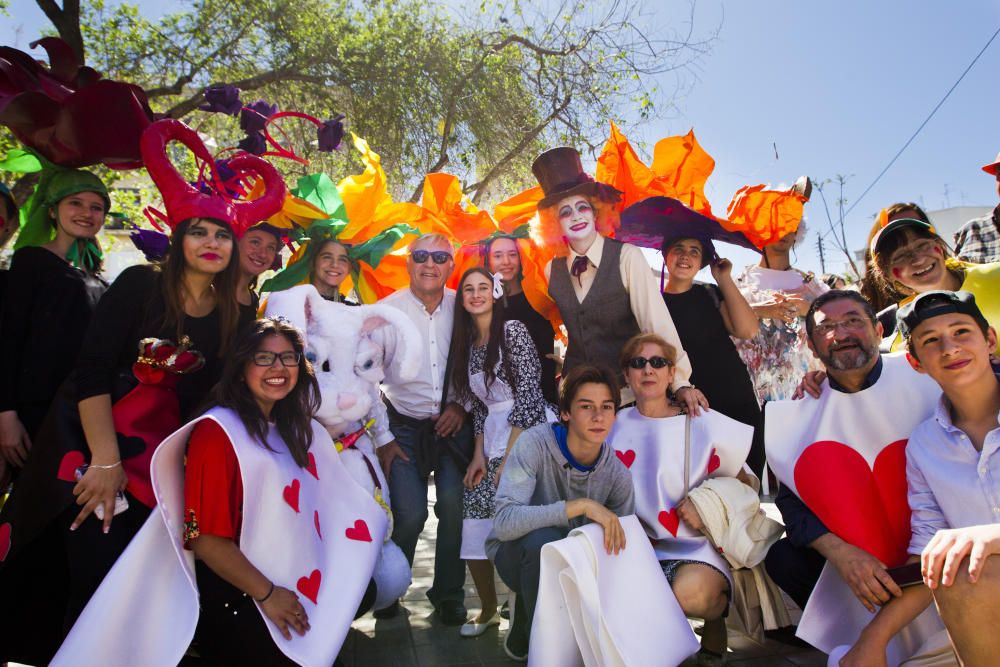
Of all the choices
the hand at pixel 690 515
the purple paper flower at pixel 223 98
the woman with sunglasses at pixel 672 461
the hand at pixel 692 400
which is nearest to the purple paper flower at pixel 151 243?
the purple paper flower at pixel 223 98

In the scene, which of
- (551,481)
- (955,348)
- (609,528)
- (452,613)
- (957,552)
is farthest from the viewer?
(452,613)

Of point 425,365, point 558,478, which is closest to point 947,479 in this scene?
point 558,478

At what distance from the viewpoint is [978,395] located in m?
2.35

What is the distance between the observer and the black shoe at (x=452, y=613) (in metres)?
3.47

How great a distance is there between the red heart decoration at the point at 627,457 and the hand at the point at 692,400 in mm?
337

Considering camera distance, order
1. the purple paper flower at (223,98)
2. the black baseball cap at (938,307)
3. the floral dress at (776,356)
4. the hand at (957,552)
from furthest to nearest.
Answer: the floral dress at (776,356) < the purple paper flower at (223,98) < the black baseball cap at (938,307) < the hand at (957,552)

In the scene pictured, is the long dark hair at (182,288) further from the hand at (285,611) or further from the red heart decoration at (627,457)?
the red heart decoration at (627,457)

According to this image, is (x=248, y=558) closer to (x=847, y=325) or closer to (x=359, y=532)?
(x=359, y=532)

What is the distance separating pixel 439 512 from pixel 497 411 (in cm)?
64

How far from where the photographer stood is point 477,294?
3.63 m

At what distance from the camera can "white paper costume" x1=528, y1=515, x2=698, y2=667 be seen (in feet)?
8.07

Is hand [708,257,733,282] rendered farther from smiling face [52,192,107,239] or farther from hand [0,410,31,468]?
hand [0,410,31,468]

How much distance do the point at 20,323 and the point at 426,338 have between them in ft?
6.24

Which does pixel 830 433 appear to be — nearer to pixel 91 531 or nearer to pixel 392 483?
pixel 392 483
